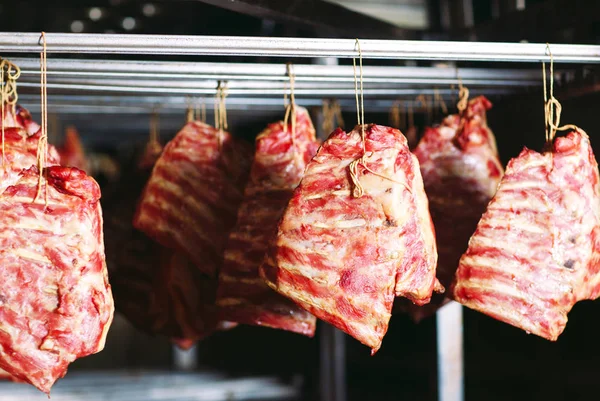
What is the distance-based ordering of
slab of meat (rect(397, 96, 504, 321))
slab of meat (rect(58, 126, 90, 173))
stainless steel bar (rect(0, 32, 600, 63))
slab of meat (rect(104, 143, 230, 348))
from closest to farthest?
stainless steel bar (rect(0, 32, 600, 63))
slab of meat (rect(397, 96, 504, 321))
slab of meat (rect(104, 143, 230, 348))
slab of meat (rect(58, 126, 90, 173))

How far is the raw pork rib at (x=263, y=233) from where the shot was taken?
9.09 feet

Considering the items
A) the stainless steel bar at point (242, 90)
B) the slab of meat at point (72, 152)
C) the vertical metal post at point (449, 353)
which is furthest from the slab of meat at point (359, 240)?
the slab of meat at point (72, 152)

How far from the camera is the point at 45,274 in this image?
2203 millimetres

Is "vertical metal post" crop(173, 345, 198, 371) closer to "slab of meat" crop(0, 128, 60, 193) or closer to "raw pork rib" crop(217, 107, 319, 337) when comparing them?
"raw pork rib" crop(217, 107, 319, 337)

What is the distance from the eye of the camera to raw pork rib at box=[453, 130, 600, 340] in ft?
7.92

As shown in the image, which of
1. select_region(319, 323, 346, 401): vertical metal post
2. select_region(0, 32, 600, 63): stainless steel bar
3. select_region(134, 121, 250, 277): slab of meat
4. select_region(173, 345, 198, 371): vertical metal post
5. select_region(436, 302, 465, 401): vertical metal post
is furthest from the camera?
select_region(173, 345, 198, 371): vertical metal post

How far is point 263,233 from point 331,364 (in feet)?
6.56

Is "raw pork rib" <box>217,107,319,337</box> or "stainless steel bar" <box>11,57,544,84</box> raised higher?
"stainless steel bar" <box>11,57,544,84</box>

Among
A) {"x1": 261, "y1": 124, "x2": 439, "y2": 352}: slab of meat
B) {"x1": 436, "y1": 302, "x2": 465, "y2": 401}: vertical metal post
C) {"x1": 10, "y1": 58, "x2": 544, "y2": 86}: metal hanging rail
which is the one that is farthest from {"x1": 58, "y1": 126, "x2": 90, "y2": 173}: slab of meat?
{"x1": 261, "y1": 124, "x2": 439, "y2": 352}: slab of meat

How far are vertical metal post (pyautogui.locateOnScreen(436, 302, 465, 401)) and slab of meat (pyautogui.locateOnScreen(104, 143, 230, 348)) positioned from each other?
3.74 ft

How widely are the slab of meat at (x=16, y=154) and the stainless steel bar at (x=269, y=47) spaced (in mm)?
339

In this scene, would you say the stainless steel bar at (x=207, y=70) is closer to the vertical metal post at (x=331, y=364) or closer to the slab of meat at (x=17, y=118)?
the slab of meat at (x=17, y=118)

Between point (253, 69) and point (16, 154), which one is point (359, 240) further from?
point (16, 154)

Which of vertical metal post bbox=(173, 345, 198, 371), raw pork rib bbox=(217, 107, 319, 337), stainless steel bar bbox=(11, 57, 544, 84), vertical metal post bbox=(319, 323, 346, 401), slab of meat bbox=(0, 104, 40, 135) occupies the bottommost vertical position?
vertical metal post bbox=(173, 345, 198, 371)
